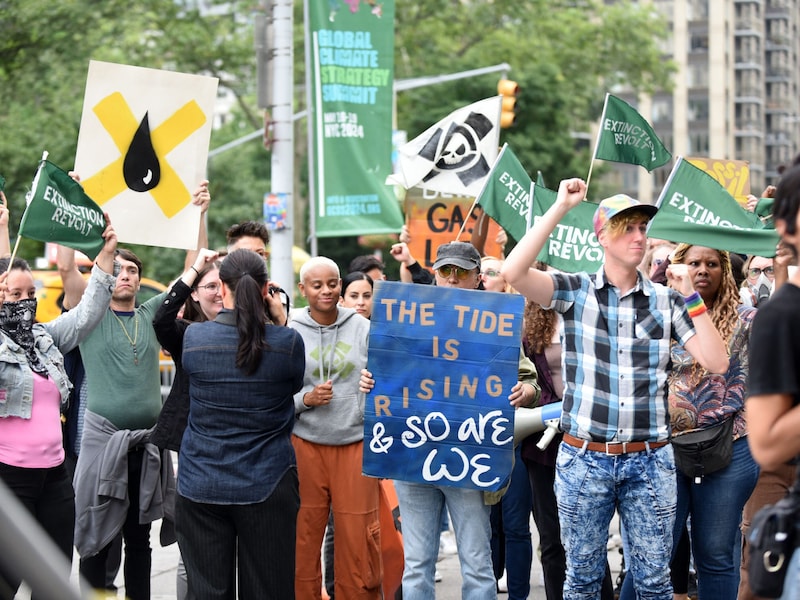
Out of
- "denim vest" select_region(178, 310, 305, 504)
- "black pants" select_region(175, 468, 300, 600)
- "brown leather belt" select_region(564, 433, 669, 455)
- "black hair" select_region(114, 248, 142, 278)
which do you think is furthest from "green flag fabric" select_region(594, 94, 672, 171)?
"black pants" select_region(175, 468, 300, 600)

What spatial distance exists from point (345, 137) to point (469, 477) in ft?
18.7

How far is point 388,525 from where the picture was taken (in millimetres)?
6930

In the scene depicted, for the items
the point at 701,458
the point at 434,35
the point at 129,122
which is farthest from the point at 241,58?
the point at 701,458

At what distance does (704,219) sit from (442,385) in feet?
4.92

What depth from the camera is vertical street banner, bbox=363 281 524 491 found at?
611 cm

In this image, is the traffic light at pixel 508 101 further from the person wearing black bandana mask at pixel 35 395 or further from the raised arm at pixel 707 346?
the raised arm at pixel 707 346

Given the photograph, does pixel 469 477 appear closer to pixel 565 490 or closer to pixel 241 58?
pixel 565 490

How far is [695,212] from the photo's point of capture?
6.15 m

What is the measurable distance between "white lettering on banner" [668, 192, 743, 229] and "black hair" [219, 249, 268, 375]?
196 cm

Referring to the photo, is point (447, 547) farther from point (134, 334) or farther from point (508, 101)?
point (508, 101)

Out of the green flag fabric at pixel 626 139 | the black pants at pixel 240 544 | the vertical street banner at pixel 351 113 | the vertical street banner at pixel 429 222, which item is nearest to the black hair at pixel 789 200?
the black pants at pixel 240 544

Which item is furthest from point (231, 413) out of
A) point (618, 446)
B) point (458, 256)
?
point (618, 446)

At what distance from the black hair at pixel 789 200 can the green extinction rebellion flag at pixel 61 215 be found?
3824mm

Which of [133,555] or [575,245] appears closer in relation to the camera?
[133,555]
